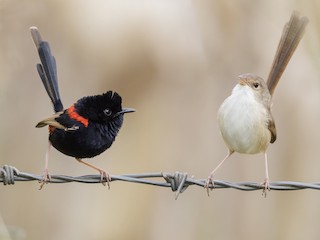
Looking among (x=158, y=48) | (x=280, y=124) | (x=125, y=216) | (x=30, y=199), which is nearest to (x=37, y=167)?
(x=30, y=199)

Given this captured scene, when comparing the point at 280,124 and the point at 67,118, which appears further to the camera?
the point at 280,124

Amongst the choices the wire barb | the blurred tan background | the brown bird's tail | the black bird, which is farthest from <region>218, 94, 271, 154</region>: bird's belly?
the blurred tan background

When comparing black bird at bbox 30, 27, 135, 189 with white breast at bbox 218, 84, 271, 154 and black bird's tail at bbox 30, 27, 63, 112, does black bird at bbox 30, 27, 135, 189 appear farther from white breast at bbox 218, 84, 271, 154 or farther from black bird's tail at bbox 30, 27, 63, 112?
white breast at bbox 218, 84, 271, 154

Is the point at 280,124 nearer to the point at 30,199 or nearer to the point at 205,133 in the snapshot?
the point at 205,133

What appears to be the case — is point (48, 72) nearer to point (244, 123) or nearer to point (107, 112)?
Result: point (107, 112)

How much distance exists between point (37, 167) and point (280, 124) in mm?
2588

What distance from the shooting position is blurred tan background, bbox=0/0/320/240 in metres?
8.73

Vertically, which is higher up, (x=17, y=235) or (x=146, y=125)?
(x=146, y=125)

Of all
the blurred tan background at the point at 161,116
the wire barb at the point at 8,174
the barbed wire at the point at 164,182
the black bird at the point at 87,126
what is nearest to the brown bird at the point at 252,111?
the black bird at the point at 87,126

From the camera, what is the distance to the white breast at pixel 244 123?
6.01 metres

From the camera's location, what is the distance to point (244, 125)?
6020 mm

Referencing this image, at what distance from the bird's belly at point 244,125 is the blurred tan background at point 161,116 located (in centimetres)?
263

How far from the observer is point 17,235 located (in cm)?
563

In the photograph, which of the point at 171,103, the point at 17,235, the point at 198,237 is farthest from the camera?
the point at 171,103
